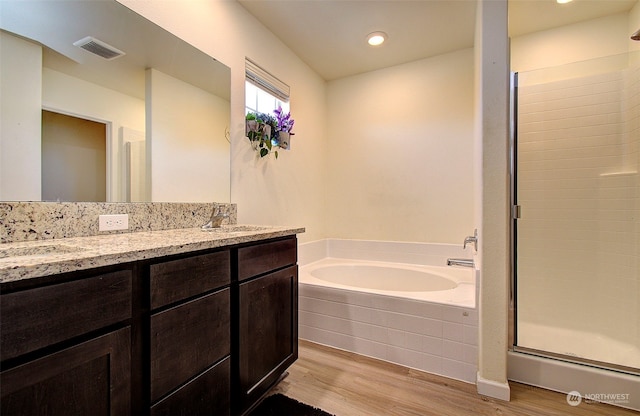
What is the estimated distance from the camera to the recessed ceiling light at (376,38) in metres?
2.39

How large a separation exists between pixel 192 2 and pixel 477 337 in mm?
2636

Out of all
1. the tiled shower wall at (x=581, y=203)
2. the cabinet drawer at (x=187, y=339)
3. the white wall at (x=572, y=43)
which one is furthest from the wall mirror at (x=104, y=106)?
the white wall at (x=572, y=43)

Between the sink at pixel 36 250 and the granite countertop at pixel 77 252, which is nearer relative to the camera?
the granite countertop at pixel 77 252

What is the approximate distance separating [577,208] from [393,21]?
6.41ft

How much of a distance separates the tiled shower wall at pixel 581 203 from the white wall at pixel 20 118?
8.45ft

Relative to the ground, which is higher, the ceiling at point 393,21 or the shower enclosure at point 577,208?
the ceiling at point 393,21

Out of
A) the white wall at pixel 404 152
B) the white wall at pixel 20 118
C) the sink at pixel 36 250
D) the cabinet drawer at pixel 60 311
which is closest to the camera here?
the cabinet drawer at pixel 60 311

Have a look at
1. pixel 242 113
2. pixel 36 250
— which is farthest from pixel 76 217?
pixel 242 113

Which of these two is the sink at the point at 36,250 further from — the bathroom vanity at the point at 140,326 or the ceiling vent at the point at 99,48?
the ceiling vent at the point at 99,48

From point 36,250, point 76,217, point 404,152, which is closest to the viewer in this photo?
point 36,250

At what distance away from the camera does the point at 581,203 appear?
6.68ft

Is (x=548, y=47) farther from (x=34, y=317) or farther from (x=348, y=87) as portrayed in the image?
(x=34, y=317)

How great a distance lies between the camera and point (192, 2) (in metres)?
1.71

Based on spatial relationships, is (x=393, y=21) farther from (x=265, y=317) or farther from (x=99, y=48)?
(x=265, y=317)
